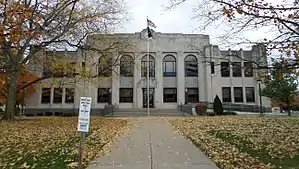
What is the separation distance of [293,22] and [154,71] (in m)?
34.9

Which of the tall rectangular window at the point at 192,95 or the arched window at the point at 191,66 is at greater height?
the arched window at the point at 191,66

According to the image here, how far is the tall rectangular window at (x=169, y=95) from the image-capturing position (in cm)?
4275

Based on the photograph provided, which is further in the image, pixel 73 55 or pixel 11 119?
pixel 73 55

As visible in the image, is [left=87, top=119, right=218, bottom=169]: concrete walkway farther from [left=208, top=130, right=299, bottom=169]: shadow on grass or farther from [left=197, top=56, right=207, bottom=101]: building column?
[left=197, top=56, right=207, bottom=101]: building column

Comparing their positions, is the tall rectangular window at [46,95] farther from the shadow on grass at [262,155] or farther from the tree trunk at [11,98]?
the shadow on grass at [262,155]

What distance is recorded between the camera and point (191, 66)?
4391cm

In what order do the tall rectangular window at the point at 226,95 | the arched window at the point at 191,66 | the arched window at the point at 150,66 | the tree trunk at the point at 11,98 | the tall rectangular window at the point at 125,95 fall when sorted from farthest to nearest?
1. the arched window at the point at 191,66
2. the tall rectangular window at the point at 226,95
3. the arched window at the point at 150,66
4. the tall rectangular window at the point at 125,95
5. the tree trunk at the point at 11,98

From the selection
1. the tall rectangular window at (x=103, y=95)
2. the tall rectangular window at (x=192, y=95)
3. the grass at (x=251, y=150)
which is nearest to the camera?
the grass at (x=251, y=150)

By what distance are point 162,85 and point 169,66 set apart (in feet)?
10.3

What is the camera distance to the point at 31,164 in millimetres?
7945

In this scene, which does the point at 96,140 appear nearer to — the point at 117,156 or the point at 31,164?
the point at 117,156

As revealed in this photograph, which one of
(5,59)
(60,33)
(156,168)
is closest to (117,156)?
(156,168)

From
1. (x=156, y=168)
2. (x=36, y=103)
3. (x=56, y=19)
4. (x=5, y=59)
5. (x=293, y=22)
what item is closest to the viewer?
(x=156, y=168)

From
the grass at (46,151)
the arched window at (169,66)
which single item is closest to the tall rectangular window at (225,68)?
the grass at (46,151)
